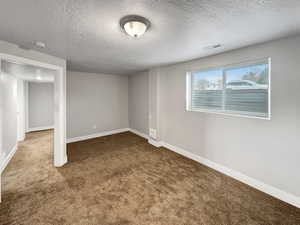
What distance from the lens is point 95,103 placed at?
493 cm

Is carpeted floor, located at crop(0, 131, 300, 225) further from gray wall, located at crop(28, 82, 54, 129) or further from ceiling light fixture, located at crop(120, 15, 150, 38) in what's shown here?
gray wall, located at crop(28, 82, 54, 129)

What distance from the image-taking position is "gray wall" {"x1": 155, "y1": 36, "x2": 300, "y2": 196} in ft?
5.98

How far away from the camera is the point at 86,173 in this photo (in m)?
2.57

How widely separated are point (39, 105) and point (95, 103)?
322cm

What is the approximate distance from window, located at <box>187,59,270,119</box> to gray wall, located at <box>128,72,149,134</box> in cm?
189

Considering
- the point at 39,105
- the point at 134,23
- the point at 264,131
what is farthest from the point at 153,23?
the point at 39,105

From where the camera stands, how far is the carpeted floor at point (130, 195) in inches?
63.3

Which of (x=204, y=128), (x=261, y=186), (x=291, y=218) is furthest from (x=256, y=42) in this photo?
(x=291, y=218)

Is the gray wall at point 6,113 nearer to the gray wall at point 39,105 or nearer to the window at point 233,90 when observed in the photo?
the gray wall at point 39,105

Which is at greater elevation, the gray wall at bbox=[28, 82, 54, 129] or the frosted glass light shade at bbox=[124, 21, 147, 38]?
the frosted glass light shade at bbox=[124, 21, 147, 38]

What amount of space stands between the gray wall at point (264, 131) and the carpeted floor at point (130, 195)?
332mm

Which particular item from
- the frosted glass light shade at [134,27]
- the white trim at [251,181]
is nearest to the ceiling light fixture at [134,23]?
the frosted glass light shade at [134,27]

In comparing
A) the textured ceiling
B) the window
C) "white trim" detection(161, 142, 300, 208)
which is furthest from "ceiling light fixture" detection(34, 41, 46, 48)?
"white trim" detection(161, 142, 300, 208)

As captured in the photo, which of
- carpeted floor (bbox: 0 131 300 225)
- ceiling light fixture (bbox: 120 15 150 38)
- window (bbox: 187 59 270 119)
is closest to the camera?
ceiling light fixture (bbox: 120 15 150 38)
